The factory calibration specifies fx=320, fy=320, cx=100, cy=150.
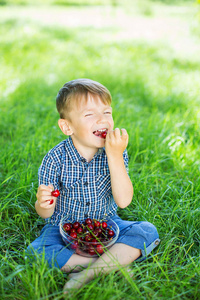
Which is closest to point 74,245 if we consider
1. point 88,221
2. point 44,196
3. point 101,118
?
point 88,221

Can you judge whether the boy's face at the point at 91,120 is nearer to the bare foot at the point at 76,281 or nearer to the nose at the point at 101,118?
the nose at the point at 101,118

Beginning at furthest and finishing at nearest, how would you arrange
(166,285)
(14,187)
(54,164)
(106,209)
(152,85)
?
(152,85) → (14,187) → (106,209) → (54,164) → (166,285)

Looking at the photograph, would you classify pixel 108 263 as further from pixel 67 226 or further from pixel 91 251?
pixel 67 226

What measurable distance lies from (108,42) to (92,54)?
1.52m

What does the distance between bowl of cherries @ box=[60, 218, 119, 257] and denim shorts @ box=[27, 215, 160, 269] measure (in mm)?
52

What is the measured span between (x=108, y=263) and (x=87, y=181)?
51 cm

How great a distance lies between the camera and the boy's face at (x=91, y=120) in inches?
73.7

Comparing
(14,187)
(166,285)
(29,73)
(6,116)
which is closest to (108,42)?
(29,73)

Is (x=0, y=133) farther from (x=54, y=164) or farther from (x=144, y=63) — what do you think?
(x=144, y=63)

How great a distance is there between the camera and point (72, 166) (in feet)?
6.46

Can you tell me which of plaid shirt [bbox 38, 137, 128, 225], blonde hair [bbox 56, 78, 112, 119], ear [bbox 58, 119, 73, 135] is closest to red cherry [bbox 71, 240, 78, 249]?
plaid shirt [bbox 38, 137, 128, 225]

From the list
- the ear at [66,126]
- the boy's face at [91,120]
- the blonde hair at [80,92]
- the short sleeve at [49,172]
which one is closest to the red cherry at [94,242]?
the short sleeve at [49,172]

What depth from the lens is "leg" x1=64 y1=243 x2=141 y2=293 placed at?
1.60 metres

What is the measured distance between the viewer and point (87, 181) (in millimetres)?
1972
